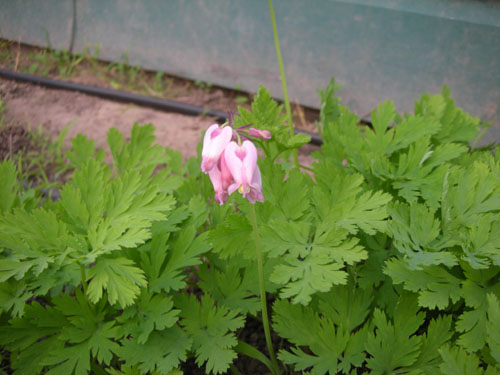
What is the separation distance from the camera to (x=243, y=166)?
3.29 feet

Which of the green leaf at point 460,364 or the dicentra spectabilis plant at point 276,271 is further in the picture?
the dicentra spectabilis plant at point 276,271

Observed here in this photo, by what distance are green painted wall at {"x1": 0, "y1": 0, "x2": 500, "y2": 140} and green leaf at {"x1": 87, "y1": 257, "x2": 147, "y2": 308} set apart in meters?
2.16

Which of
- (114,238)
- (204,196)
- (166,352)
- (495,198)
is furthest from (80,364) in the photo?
(495,198)

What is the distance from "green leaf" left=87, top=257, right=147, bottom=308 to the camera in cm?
128

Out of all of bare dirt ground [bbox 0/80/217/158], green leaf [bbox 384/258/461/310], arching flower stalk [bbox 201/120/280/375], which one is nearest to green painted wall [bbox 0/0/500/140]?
bare dirt ground [bbox 0/80/217/158]

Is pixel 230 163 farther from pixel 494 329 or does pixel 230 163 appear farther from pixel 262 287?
pixel 494 329

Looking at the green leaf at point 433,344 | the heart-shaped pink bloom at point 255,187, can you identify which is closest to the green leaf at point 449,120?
the green leaf at point 433,344

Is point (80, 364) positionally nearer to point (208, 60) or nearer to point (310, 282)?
point (310, 282)

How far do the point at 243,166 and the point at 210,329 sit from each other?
2.12 feet

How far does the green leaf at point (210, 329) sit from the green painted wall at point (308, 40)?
80.5 inches

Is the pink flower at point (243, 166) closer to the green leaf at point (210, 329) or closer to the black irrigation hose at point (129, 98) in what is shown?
the green leaf at point (210, 329)

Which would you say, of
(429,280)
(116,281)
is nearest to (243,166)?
(116,281)

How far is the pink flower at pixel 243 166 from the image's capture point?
3.28 feet

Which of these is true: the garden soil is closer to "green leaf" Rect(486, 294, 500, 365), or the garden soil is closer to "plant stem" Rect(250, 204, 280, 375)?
"plant stem" Rect(250, 204, 280, 375)
